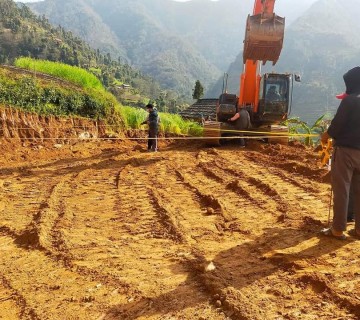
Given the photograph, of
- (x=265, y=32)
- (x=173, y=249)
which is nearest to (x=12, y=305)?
(x=173, y=249)

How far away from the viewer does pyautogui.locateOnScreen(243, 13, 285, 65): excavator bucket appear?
37.0 ft

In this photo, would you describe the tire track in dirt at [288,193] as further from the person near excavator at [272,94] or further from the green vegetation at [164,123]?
the green vegetation at [164,123]

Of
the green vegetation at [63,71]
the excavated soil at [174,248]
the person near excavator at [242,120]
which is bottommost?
the excavated soil at [174,248]

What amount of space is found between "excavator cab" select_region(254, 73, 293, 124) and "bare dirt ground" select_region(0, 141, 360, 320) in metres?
5.52

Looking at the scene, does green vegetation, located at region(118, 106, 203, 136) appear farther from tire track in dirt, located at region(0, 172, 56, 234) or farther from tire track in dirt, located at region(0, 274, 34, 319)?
tire track in dirt, located at region(0, 274, 34, 319)

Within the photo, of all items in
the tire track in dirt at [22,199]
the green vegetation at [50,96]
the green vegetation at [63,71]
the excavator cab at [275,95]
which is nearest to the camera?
the tire track in dirt at [22,199]

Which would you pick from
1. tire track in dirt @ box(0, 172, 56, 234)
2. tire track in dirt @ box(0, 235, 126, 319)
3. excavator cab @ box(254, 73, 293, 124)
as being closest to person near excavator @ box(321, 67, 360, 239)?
tire track in dirt @ box(0, 235, 126, 319)

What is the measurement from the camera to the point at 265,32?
446 inches

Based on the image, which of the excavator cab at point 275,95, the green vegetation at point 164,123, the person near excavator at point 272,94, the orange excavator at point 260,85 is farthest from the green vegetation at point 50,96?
the person near excavator at point 272,94

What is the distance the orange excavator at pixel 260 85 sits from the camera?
11359mm

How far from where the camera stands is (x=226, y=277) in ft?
11.6

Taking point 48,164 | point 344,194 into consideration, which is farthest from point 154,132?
point 344,194

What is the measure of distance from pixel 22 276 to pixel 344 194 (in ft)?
11.3

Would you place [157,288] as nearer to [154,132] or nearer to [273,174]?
[273,174]
